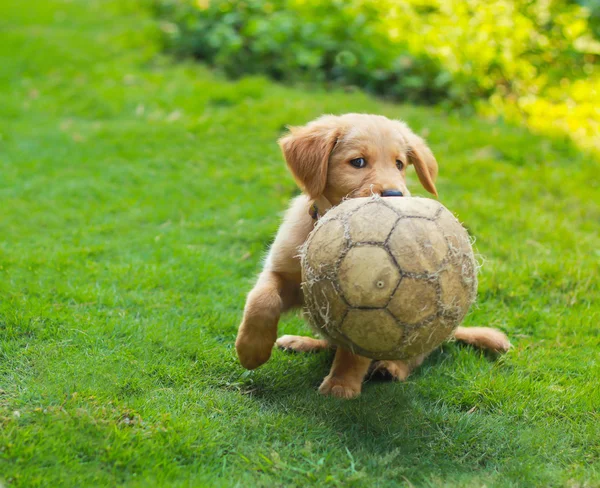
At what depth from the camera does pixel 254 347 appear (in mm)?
3398

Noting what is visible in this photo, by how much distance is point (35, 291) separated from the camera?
14.1ft

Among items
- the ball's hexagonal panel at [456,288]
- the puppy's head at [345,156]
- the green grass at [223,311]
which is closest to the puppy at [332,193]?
the puppy's head at [345,156]

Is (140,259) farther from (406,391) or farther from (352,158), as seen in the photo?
(406,391)

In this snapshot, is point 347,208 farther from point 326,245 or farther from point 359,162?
point 359,162

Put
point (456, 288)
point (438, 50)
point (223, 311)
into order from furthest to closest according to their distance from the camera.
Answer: point (438, 50)
point (223, 311)
point (456, 288)

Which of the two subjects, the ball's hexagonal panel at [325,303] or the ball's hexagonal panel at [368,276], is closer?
the ball's hexagonal panel at [368,276]

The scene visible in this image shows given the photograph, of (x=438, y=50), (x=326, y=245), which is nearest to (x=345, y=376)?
(x=326, y=245)

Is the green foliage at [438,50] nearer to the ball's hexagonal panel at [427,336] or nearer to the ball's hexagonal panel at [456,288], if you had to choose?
the ball's hexagonal panel at [456,288]

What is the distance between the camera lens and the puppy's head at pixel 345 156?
3854 mm

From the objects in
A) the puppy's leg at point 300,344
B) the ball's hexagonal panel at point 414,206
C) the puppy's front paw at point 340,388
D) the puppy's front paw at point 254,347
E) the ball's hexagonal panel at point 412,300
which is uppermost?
the ball's hexagonal panel at point 414,206

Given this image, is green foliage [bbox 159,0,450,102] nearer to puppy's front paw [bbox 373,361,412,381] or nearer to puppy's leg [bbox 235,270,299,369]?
puppy's front paw [bbox 373,361,412,381]

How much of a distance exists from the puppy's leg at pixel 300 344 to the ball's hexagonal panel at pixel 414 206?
1329 millimetres

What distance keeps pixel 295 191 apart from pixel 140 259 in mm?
1864

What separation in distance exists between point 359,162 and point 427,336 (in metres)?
1.31
